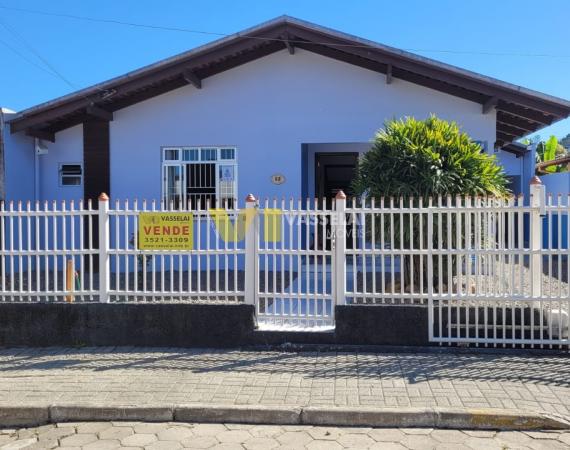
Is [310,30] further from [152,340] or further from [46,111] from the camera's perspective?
[152,340]

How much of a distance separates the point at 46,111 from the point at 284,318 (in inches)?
298

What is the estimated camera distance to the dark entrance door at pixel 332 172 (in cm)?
1289

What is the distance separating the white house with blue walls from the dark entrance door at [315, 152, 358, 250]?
873 millimetres

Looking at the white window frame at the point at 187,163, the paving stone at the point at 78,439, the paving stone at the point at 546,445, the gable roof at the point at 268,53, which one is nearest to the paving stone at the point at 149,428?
the paving stone at the point at 78,439

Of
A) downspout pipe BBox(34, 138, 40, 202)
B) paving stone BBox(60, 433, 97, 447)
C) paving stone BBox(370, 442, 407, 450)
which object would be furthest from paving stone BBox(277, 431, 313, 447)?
downspout pipe BBox(34, 138, 40, 202)

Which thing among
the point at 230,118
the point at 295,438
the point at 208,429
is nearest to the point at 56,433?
the point at 208,429

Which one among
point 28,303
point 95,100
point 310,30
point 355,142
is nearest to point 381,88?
point 355,142

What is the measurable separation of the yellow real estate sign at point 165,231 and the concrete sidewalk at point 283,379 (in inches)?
49.9

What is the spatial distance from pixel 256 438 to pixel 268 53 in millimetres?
8676

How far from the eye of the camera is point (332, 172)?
1363 cm

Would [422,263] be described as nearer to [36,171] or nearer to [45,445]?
[45,445]

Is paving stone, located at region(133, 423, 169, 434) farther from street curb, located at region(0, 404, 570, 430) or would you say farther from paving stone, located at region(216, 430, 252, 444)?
paving stone, located at region(216, 430, 252, 444)

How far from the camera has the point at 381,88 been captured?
10.8 m

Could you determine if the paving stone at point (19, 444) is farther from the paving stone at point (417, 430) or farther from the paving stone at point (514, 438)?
the paving stone at point (514, 438)
